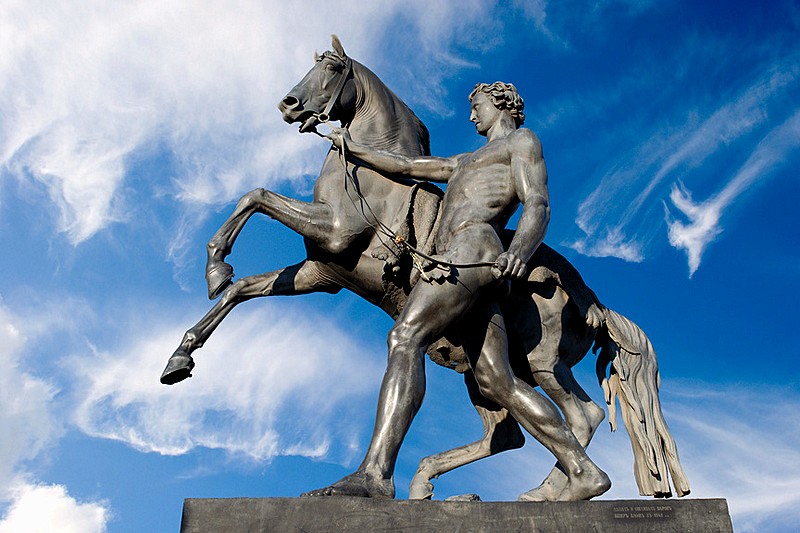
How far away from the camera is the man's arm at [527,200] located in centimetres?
622

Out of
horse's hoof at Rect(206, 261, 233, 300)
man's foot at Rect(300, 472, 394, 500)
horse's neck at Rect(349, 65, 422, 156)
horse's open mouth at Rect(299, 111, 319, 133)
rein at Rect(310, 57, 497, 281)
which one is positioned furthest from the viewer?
horse's neck at Rect(349, 65, 422, 156)

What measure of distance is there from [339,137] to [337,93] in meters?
0.74

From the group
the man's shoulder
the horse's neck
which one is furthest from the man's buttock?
the horse's neck

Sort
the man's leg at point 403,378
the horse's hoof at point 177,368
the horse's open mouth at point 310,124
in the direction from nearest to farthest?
the man's leg at point 403,378 → the horse's hoof at point 177,368 → the horse's open mouth at point 310,124

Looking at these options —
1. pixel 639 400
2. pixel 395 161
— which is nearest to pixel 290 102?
pixel 395 161

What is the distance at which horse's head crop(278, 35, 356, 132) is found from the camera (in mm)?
8125

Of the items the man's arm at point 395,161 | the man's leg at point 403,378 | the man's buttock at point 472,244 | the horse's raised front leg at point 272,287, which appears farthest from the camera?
the horse's raised front leg at point 272,287

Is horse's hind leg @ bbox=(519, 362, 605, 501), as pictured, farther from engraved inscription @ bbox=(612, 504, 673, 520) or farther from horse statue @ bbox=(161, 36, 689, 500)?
engraved inscription @ bbox=(612, 504, 673, 520)

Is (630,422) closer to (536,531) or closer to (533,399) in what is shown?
(533,399)

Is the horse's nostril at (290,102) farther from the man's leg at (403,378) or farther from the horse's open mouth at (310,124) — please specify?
the man's leg at (403,378)

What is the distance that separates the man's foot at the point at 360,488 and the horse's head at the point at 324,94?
12.3 feet

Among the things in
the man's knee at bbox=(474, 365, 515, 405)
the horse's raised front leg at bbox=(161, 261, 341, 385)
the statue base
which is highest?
the horse's raised front leg at bbox=(161, 261, 341, 385)

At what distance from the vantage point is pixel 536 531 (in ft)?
17.2

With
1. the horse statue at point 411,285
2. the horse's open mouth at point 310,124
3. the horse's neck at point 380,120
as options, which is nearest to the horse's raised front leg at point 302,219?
the horse statue at point 411,285
